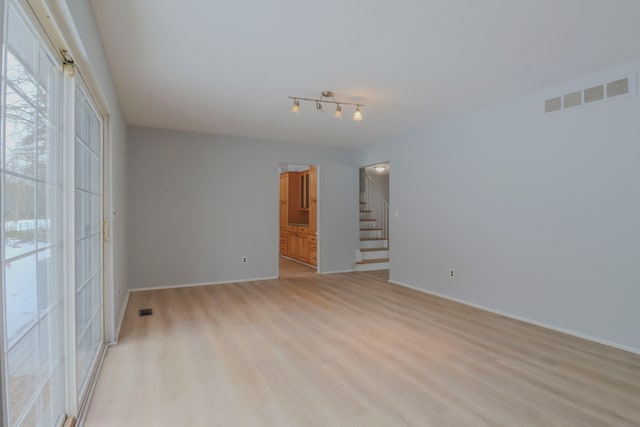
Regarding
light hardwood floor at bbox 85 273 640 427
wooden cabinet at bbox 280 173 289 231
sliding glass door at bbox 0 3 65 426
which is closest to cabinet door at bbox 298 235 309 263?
wooden cabinet at bbox 280 173 289 231

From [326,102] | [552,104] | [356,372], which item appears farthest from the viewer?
[326,102]

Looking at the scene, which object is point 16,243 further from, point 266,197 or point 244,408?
point 266,197

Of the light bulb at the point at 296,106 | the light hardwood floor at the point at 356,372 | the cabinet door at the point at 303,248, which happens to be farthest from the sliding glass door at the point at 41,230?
the cabinet door at the point at 303,248

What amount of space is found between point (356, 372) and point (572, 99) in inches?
129

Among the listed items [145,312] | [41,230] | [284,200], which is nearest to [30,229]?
[41,230]

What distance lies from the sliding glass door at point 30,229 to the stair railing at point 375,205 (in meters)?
6.84

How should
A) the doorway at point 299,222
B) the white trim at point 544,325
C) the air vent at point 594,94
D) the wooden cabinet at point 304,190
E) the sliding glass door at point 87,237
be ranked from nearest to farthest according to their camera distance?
the sliding glass door at point 87,237 → the white trim at point 544,325 → the air vent at point 594,94 → the doorway at point 299,222 → the wooden cabinet at point 304,190

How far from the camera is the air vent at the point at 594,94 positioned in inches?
126

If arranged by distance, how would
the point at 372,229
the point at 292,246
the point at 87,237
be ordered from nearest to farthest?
the point at 87,237 → the point at 372,229 → the point at 292,246

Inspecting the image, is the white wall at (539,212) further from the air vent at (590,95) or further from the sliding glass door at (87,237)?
the sliding glass door at (87,237)

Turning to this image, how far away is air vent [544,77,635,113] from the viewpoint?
3064 millimetres

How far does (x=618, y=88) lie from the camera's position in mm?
3092

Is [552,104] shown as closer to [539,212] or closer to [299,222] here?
[539,212]

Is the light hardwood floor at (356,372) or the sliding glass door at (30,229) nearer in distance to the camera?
the sliding glass door at (30,229)
